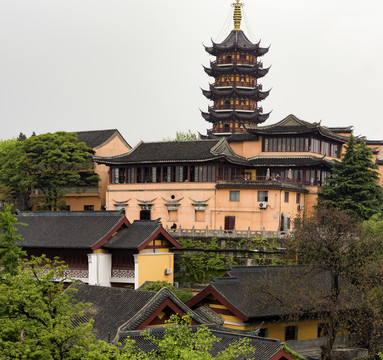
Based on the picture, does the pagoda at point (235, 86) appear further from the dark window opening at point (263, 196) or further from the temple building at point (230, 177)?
the dark window opening at point (263, 196)

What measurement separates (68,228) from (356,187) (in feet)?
77.8

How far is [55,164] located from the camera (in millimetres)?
63656

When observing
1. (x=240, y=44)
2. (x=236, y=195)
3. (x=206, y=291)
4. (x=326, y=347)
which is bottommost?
(x=326, y=347)

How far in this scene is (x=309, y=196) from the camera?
56.2 metres

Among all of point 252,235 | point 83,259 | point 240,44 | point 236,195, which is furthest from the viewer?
point 240,44

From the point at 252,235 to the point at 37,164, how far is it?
82.5 ft

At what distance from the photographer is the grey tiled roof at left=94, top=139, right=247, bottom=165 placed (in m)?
55.4

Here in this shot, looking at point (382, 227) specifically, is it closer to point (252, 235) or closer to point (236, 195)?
point (252, 235)

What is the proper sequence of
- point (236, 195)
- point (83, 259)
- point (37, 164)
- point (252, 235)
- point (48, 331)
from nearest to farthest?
point (48, 331) → point (83, 259) → point (252, 235) → point (236, 195) → point (37, 164)

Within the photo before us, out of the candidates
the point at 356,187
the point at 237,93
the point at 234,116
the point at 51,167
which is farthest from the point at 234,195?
the point at 237,93

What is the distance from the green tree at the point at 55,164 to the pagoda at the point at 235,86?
19.0 meters

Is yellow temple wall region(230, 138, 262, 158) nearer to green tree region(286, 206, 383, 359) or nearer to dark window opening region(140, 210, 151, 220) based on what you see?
dark window opening region(140, 210, 151, 220)

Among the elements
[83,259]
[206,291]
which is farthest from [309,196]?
[206,291]

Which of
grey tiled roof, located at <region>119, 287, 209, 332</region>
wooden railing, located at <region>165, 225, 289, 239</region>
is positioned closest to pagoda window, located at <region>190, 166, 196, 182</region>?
wooden railing, located at <region>165, 225, 289, 239</region>
